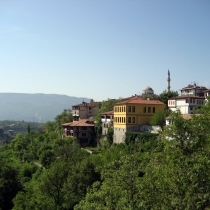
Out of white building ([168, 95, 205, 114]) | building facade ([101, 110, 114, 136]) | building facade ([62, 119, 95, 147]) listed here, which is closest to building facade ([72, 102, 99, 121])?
building facade ([62, 119, 95, 147])

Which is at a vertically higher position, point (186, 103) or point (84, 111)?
point (186, 103)

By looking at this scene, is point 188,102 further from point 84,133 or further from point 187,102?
point 84,133

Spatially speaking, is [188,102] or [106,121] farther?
[106,121]

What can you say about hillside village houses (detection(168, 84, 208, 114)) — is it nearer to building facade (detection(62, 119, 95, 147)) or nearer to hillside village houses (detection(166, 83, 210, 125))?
hillside village houses (detection(166, 83, 210, 125))

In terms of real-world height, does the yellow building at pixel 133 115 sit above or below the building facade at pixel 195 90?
below

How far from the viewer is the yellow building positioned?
4859 centimetres

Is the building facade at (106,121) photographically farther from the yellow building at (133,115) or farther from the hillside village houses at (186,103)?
the hillside village houses at (186,103)

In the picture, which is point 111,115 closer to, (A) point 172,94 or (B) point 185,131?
(A) point 172,94

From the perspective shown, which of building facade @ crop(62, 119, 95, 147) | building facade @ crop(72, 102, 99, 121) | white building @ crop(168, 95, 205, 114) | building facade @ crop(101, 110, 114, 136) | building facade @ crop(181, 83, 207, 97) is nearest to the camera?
white building @ crop(168, 95, 205, 114)

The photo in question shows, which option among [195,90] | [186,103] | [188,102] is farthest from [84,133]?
[195,90]

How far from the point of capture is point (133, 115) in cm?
4884

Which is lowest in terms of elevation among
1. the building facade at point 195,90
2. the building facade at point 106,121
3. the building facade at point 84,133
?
the building facade at point 84,133

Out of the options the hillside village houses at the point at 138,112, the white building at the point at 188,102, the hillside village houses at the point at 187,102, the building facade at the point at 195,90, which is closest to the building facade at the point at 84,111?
the hillside village houses at the point at 138,112

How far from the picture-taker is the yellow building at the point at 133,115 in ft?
159
